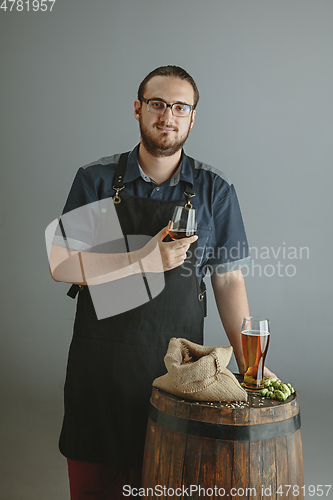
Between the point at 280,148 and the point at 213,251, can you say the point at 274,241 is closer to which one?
the point at 280,148

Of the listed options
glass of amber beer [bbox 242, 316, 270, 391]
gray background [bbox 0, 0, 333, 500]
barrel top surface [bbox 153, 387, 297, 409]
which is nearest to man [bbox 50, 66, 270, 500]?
glass of amber beer [bbox 242, 316, 270, 391]

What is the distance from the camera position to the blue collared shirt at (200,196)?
76.9 inches

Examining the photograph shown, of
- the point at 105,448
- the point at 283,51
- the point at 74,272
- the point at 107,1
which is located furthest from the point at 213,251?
the point at 107,1

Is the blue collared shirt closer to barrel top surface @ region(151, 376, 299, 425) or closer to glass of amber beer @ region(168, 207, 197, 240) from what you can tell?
glass of amber beer @ region(168, 207, 197, 240)

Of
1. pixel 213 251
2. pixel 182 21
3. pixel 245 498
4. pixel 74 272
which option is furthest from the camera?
pixel 182 21

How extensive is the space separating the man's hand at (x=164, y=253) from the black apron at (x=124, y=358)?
0.50ft

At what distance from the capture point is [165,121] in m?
1.85

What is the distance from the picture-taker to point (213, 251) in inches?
81.0

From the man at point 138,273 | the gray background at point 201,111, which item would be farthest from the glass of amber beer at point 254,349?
the gray background at point 201,111

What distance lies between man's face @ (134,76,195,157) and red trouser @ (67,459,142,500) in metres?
1.30

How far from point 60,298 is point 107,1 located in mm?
2413

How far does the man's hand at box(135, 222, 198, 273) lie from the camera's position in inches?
68.0

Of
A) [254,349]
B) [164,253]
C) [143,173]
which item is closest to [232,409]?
[254,349]

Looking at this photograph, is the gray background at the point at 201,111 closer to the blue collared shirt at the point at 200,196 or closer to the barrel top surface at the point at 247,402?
the blue collared shirt at the point at 200,196
